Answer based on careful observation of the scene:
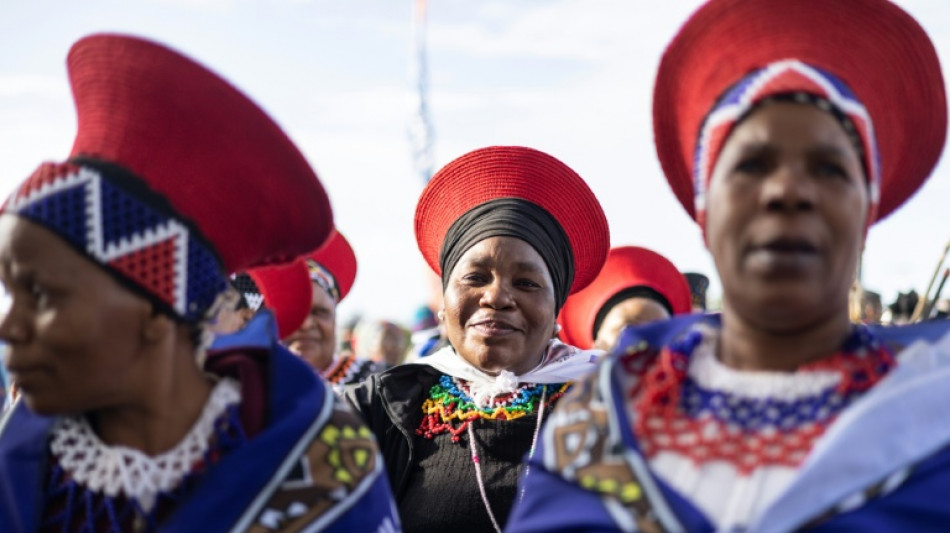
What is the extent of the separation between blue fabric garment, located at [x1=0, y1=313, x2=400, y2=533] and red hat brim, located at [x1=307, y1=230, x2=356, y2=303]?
362 centimetres

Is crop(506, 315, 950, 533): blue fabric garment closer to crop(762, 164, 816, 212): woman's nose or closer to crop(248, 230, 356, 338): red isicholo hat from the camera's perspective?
crop(762, 164, 816, 212): woman's nose

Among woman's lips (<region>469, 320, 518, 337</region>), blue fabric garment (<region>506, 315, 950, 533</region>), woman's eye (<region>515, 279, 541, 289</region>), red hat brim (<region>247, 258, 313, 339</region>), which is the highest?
woman's eye (<region>515, 279, 541, 289</region>)

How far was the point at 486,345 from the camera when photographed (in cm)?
416

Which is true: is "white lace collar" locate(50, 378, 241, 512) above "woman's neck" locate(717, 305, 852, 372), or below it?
below

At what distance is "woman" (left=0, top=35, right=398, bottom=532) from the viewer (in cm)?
243

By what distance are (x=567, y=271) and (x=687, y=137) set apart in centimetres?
207

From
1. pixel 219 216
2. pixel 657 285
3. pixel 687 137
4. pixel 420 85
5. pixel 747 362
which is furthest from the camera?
pixel 420 85

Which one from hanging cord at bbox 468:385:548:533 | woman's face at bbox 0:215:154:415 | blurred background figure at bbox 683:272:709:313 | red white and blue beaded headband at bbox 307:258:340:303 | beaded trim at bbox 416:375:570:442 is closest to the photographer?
woman's face at bbox 0:215:154:415

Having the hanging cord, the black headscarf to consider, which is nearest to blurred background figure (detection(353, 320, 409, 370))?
the black headscarf

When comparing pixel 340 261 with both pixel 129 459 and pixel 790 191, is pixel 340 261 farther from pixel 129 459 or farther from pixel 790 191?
pixel 790 191

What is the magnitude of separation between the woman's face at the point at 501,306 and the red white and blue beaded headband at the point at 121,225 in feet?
5.70

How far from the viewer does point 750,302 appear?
2.15 meters

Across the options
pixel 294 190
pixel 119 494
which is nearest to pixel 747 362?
pixel 294 190

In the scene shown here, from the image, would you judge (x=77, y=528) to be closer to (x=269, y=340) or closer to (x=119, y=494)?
(x=119, y=494)
